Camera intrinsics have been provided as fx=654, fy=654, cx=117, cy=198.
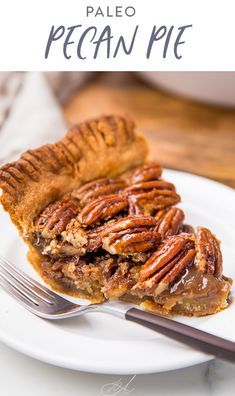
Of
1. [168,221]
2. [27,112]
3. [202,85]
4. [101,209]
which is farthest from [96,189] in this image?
[202,85]

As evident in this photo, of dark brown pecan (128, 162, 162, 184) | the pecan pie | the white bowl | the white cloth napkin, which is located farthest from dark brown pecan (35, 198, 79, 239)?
the white bowl

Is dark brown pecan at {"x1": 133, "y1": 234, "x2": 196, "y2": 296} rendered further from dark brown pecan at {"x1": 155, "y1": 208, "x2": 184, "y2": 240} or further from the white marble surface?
the white marble surface

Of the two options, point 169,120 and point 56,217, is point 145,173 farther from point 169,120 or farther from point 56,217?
point 169,120

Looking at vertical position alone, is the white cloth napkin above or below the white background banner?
below

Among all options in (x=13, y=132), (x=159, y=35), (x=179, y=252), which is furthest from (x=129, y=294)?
(x=13, y=132)

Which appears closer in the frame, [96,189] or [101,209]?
[101,209]

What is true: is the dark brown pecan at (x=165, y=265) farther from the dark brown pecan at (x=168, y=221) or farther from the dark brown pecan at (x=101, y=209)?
the dark brown pecan at (x=101, y=209)
